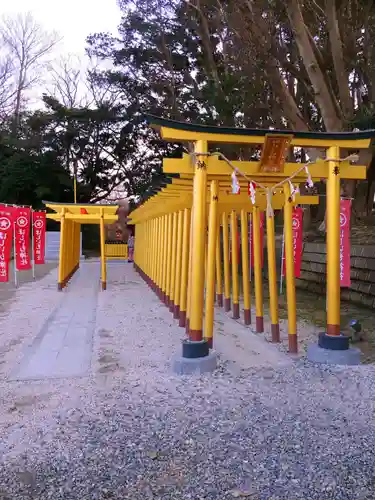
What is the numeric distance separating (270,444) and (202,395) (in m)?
1.05

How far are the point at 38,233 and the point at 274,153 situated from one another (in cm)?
1222

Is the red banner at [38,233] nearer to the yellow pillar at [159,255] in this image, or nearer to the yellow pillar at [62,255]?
the yellow pillar at [62,255]

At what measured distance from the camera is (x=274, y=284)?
19.5ft

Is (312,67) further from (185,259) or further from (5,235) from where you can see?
(5,235)

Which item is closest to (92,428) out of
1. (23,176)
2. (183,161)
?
(183,161)

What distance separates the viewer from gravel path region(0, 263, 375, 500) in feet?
8.66

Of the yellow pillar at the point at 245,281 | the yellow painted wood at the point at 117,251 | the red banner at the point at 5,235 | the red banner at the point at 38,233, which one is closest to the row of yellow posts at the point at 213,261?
the yellow pillar at the point at 245,281

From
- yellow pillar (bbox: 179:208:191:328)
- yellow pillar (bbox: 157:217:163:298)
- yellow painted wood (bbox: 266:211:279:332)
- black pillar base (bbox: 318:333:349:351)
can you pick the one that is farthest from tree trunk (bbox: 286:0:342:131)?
black pillar base (bbox: 318:333:349:351)

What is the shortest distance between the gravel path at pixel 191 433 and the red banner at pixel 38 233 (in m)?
11.0

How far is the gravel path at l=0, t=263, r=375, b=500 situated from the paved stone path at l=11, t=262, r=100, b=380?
22 cm

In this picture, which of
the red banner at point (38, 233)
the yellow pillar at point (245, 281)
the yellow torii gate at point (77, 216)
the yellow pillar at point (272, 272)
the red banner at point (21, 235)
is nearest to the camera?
the yellow pillar at point (272, 272)

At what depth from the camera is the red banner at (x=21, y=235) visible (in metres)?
12.4

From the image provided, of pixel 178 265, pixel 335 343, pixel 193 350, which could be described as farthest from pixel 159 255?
pixel 335 343

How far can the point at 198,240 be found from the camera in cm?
498
